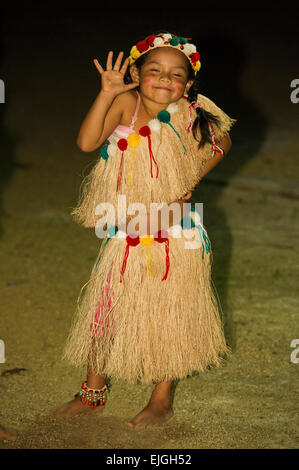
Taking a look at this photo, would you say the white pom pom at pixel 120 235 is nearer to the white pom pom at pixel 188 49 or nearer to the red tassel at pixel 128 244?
the red tassel at pixel 128 244

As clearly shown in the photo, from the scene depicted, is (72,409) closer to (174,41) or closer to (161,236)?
(161,236)

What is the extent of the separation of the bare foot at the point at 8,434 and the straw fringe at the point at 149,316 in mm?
403

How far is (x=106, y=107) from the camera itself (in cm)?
263

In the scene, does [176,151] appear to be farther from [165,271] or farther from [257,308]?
[257,308]

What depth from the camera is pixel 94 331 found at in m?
2.92

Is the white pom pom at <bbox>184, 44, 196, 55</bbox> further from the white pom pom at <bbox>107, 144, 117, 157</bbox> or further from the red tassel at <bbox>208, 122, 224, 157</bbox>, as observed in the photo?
the white pom pom at <bbox>107, 144, 117, 157</bbox>

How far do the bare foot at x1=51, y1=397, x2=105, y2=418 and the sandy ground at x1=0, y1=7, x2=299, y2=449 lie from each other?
0.12 feet

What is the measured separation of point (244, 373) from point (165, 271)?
77cm

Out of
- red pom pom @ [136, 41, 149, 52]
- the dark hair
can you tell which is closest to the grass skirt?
the dark hair

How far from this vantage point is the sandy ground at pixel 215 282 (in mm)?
2859

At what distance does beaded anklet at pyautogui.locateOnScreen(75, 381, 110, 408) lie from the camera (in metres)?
2.97

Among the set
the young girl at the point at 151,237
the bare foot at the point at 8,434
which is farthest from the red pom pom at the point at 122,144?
the bare foot at the point at 8,434
